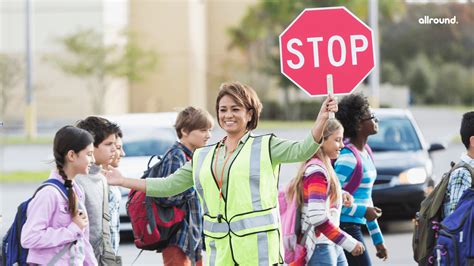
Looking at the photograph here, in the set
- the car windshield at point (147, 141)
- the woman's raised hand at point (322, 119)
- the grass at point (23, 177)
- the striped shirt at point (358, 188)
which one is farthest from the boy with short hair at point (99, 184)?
the grass at point (23, 177)

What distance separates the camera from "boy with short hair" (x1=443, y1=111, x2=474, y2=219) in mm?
5734

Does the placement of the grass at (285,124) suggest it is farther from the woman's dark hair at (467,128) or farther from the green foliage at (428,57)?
the woman's dark hair at (467,128)

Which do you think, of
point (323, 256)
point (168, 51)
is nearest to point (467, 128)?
point (323, 256)

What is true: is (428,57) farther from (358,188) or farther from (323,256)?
(323,256)

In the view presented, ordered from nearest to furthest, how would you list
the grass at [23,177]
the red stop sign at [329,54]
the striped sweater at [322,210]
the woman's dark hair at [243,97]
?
the woman's dark hair at [243,97]
the red stop sign at [329,54]
the striped sweater at [322,210]
the grass at [23,177]

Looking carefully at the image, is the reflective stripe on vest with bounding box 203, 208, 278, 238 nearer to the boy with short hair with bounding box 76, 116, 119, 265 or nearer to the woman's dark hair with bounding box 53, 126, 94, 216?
the woman's dark hair with bounding box 53, 126, 94, 216

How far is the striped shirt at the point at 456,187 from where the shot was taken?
18.8 ft

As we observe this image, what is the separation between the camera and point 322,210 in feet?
20.2

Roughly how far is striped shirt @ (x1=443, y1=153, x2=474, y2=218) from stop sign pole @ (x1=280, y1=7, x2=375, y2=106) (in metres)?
0.76

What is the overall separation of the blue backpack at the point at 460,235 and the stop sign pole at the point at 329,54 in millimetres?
895

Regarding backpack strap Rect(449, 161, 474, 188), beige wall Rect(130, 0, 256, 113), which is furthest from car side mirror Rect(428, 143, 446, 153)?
beige wall Rect(130, 0, 256, 113)

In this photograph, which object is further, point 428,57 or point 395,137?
point 428,57

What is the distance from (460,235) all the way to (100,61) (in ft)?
145

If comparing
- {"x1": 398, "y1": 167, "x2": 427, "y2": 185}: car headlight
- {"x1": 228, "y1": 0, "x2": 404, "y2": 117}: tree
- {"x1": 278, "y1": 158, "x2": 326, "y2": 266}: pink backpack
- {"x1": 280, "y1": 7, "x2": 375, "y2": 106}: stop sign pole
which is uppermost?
{"x1": 228, "y1": 0, "x2": 404, "y2": 117}: tree
